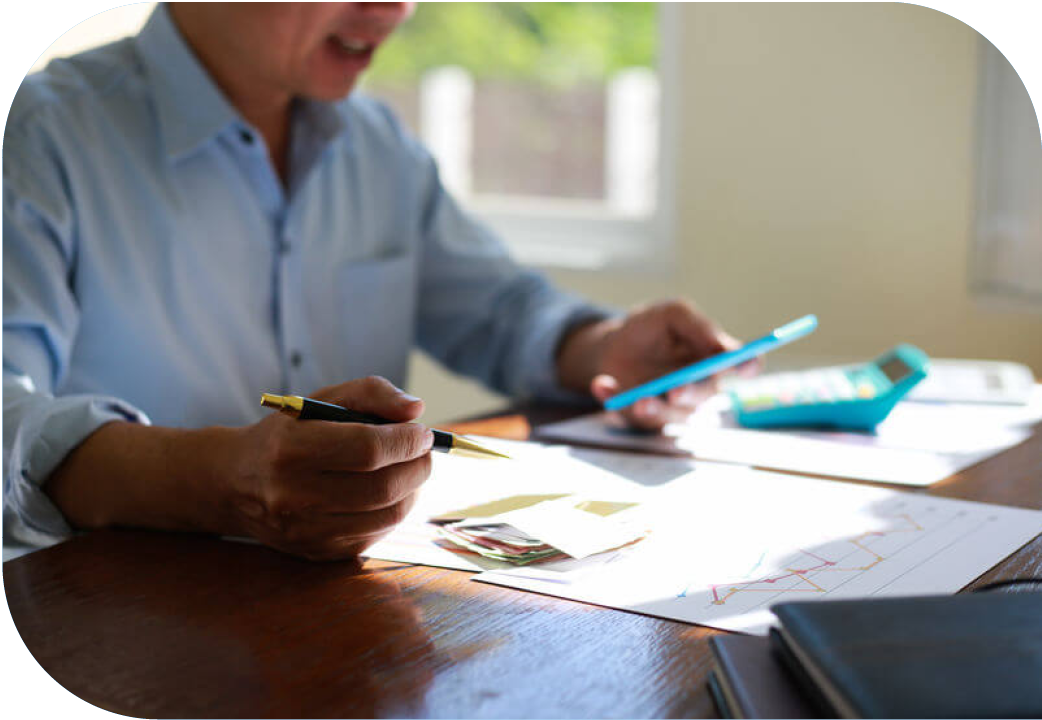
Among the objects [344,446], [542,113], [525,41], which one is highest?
[525,41]

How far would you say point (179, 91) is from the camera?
1.22 m

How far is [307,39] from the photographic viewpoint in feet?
3.89

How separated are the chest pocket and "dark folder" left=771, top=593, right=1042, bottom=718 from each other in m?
0.96

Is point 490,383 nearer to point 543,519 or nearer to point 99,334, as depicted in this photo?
point 99,334

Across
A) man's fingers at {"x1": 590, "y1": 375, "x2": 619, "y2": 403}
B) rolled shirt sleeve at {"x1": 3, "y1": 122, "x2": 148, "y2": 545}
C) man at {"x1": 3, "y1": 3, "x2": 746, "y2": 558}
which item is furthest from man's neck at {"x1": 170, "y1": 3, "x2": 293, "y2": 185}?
man's fingers at {"x1": 590, "y1": 375, "x2": 619, "y2": 403}

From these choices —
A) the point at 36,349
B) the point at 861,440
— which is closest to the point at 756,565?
the point at 861,440

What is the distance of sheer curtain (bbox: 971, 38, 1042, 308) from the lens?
5.30 feet

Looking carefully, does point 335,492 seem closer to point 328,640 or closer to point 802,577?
point 328,640

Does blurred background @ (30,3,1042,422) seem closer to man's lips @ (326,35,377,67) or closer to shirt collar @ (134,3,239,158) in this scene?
shirt collar @ (134,3,239,158)

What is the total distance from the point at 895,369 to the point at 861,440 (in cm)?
16

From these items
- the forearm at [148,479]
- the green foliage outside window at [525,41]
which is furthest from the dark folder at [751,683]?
the green foliage outside window at [525,41]

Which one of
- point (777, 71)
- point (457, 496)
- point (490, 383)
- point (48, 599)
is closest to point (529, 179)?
point (777, 71)

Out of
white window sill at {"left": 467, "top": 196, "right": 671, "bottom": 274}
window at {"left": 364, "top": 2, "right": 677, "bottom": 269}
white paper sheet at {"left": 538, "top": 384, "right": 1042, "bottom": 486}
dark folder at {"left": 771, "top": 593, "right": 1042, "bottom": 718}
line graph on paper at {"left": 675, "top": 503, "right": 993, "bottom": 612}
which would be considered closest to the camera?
dark folder at {"left": 771, "top": 593, "right": 1042, "bottom": 718}

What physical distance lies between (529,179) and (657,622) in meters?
2.23
